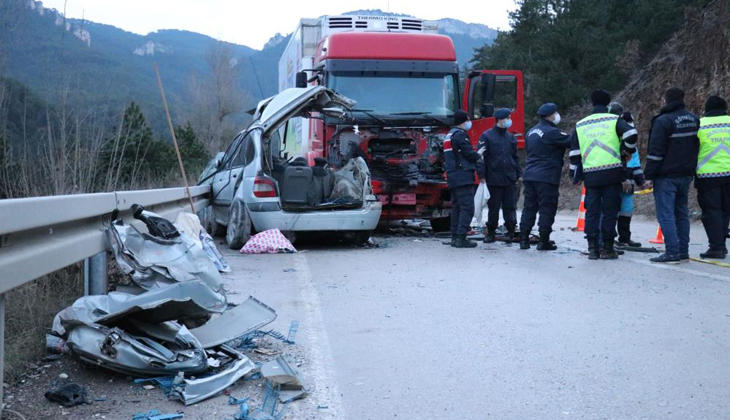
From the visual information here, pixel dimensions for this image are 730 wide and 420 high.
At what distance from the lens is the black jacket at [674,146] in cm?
884

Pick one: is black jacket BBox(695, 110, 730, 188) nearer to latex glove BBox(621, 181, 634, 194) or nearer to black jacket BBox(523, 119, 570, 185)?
latex glove BBox(621, 181, 634, 194)

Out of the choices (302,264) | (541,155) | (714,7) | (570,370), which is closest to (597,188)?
(541,155)

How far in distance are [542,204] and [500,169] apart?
4.20 ft

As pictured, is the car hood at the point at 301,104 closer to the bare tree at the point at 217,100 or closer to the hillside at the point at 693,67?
the hillside at the point at 693,67

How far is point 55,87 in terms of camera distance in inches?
334

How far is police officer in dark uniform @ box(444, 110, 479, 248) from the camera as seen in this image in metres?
11.0

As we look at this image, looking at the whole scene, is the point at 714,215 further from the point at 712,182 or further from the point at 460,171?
the point at 460,171

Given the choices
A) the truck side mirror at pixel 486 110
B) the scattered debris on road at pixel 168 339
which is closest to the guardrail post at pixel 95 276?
the scattered debris on road at pixel 168 339

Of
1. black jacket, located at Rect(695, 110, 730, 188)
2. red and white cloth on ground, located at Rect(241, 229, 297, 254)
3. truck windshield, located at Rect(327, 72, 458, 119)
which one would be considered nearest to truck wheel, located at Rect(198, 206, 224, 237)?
red and white cloth on ground, located at Rect(241, 229, 297, 254)

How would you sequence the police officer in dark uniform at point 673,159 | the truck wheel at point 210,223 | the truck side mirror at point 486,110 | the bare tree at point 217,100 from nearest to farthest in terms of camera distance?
the police officer in dark uniform at point 673,159, the truck wheel at point 210,223, the truck side mirror at point 486,110, the bare tree at point 217,100

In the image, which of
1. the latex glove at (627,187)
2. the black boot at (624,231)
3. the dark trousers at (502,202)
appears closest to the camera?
the latex glove at (627,187)

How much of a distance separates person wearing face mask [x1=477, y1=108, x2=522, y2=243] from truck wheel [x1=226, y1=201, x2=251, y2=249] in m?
3.53

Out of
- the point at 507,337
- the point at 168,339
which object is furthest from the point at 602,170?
the point at 168,339

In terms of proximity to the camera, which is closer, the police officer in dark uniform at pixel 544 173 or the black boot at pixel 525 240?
the police officer in dark uniform at pixel 544 173
